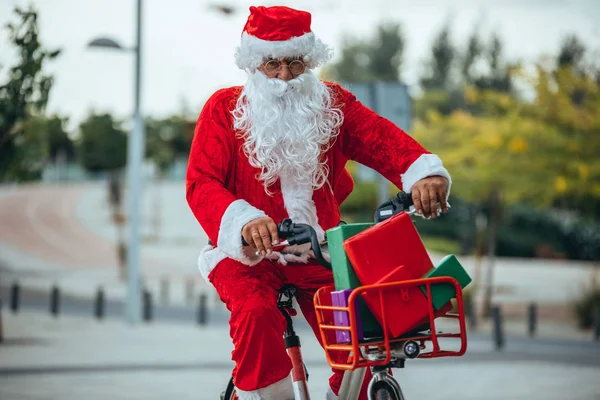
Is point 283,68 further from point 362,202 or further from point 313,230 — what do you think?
point 362,202

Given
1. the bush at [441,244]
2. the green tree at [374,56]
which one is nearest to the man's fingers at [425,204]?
the bush at [441,244]

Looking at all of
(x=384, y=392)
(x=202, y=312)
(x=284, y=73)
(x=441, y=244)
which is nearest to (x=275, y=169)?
(x=284, y=73)

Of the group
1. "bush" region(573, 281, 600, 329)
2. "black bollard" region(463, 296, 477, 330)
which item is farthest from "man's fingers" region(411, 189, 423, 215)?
"bush" region(573, 281, 600, 329)

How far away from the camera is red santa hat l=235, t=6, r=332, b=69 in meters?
3.79

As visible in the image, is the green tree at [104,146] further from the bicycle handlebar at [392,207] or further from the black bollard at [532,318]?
the bicycle handlebar at [392,207]

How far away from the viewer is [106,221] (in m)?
49.3

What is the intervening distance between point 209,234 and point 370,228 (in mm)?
710

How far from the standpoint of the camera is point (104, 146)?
93.6ft

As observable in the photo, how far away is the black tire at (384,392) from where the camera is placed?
10.5 feet

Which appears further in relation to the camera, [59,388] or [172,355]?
[172,355]

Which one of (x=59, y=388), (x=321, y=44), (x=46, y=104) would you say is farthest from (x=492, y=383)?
(x=321, y=44)

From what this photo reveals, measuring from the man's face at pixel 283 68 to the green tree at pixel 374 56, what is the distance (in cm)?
5500

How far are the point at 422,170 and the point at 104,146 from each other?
2565 cm

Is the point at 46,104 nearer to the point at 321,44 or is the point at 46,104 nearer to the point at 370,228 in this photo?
the point at 321,44
